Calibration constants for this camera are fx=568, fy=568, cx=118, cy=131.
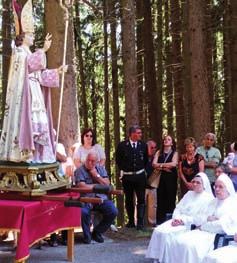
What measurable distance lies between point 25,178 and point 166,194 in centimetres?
360

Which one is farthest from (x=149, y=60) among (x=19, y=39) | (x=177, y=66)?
(x=19, y=39)

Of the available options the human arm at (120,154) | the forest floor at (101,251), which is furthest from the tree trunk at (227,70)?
the forest floor at (101,251)

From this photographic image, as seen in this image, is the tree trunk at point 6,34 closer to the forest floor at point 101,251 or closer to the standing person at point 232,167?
the forest floor at point 101,251

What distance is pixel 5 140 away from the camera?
7.46m

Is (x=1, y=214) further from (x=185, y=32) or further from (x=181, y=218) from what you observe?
(x=185, y=32)

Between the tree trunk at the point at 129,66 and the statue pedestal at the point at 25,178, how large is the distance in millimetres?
4365

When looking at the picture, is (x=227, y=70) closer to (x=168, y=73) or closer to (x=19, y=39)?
(x=168, y=73)

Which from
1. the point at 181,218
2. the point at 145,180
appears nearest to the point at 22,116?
the point at 181,218

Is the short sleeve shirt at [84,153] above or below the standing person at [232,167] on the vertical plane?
above

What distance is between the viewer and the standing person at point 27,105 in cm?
725

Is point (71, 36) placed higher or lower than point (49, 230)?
higher

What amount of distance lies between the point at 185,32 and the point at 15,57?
8.88 m

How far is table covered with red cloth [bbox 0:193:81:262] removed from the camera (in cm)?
664

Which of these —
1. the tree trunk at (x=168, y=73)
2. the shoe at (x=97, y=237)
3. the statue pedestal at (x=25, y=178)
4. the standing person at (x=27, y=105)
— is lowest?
the shoe at (x=97, y=237)
